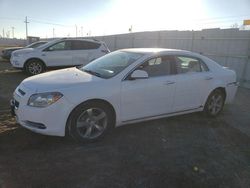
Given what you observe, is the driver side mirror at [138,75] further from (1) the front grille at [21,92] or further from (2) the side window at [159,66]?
(1) the front grille at [21,92]

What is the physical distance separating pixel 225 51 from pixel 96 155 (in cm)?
934

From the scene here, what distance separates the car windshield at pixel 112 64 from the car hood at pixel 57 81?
0.75ft

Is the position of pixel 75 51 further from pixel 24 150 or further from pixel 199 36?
pixel 24 150

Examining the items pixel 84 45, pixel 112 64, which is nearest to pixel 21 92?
pixel 112 64

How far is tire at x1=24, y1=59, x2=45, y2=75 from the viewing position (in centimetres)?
1137

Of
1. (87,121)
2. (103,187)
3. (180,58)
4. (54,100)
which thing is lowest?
(103,187)

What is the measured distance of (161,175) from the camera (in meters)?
3.64

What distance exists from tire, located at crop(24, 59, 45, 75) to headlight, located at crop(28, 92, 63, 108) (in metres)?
7.68

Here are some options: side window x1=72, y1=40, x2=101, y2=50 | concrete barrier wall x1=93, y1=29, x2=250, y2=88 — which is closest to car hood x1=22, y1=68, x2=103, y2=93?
side window x1=72, y1=40, x2=101, y2=50

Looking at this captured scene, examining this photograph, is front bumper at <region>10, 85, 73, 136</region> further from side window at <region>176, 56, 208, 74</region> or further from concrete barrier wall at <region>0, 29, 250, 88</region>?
concrete barrier wall at <region>0, 29, 250, 88</region>

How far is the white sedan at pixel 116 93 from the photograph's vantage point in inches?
165

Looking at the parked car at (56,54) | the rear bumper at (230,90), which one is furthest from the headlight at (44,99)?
the parked car at (56,54)

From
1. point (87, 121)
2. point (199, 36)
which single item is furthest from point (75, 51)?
point (87, 121)

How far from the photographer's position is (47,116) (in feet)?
13.5
